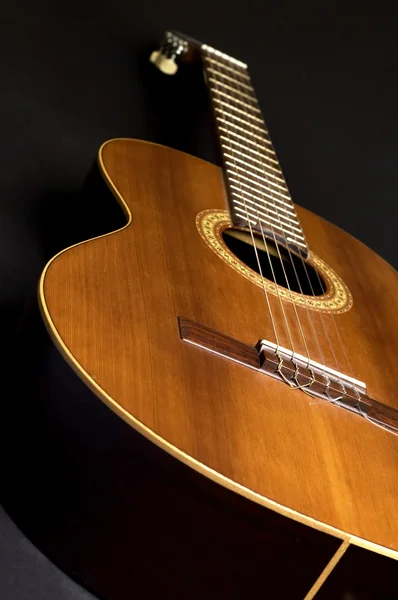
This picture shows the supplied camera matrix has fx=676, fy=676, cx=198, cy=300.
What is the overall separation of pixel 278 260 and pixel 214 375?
49 cm

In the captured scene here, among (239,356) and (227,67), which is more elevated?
(227,67)

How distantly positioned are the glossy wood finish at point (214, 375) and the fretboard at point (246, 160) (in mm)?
196

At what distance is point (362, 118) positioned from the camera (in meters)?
1.84

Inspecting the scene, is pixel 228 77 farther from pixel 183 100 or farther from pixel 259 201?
pixel 259 201

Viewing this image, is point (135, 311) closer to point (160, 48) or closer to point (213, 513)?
point (213, 513)

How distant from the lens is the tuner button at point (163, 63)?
1609 mm

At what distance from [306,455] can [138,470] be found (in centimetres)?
19

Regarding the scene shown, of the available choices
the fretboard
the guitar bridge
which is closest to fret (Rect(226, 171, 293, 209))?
the fretboard

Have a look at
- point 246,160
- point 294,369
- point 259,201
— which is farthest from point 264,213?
point 294,369

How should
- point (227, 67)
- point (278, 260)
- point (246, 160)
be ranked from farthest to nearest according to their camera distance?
point (227, 67), point (246, 160), point (278, 260)

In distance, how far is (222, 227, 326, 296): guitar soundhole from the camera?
1183 millimetres

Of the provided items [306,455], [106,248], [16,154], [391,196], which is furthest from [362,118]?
[306,455]

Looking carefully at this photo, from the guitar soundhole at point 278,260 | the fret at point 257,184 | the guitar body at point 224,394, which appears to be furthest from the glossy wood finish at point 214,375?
the fret at point 257,184

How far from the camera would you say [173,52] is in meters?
1.60
